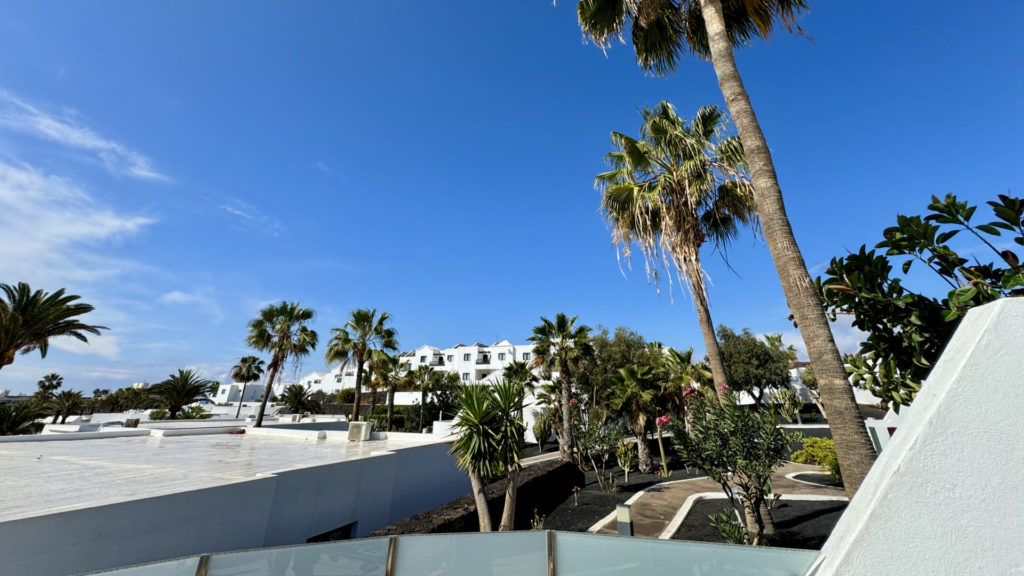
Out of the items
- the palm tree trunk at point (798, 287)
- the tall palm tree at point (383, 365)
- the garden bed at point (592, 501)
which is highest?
the tall palm tree at point (383, 365)

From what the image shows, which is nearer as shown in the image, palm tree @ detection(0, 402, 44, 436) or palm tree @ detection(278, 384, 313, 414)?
palm tree @ detection(0, 402, 44, 436)

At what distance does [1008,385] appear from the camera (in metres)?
1.88

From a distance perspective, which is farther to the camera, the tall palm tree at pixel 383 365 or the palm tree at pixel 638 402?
the tall palm tree at pixel 383 365

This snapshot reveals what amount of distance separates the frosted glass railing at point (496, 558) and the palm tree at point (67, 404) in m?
46.9

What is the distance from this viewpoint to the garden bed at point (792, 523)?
7.69 meters

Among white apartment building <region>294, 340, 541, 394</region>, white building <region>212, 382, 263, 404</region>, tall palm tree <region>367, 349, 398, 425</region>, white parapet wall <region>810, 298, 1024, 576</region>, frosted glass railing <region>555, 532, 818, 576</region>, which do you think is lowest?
frosted glass railing <region>555, 532, 818, 576</region>

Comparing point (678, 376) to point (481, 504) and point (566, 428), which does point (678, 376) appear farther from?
point (481, 504)

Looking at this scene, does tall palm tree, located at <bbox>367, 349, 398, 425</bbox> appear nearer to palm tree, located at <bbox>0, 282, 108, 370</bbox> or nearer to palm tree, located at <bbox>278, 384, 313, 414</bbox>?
palm tree, located at <bbox>0, 282, 108, 370</bbox>

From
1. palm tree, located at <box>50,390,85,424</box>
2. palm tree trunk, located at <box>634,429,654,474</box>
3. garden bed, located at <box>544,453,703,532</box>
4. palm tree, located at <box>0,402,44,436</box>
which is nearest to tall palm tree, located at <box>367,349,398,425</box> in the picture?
garden bed, located at <box>544,453,703,532</box>

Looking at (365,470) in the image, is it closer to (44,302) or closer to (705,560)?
(705,560)

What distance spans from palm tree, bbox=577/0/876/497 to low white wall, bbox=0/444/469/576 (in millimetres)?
8454

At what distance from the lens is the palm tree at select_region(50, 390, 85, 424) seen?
110ft

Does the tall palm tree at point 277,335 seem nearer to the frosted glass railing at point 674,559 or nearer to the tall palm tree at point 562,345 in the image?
the tall palm tree at point 562,345

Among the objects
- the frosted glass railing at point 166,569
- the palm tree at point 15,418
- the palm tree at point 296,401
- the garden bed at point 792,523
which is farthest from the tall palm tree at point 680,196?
the palm tree at point 296,401
